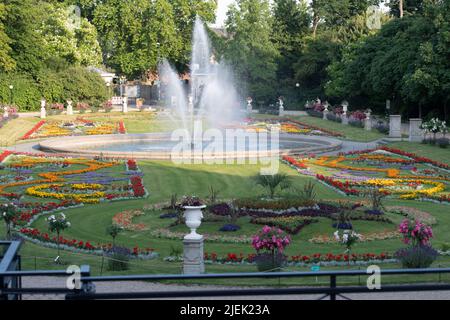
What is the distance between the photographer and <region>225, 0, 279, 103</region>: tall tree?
77.6 metres

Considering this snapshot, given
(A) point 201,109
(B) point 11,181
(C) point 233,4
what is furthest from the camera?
(C) point 233,4

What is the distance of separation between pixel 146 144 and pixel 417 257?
105ft

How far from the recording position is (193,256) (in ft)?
47.4

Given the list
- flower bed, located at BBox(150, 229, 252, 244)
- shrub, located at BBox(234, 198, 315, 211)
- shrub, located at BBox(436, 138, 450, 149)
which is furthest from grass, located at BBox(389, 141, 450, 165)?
flower bed, located at BBox(150, 229, 252, 244)

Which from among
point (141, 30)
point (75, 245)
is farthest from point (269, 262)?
point (141, 30)

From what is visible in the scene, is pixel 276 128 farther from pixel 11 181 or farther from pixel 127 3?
pixel 127 3

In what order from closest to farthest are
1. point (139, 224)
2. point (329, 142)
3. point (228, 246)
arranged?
point (228, 246), point (139, 224), point (329, 142)

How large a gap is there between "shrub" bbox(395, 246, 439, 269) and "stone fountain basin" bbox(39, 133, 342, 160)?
20468 mm

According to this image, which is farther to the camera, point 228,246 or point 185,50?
point 185,50

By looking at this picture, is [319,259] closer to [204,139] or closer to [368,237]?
[368,237]

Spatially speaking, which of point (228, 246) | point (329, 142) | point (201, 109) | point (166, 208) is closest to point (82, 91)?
point (201, 109)

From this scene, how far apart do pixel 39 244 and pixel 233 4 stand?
65.0m

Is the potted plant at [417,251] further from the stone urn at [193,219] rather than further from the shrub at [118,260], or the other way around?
the shrub at [118,260]

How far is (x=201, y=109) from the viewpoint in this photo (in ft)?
236
